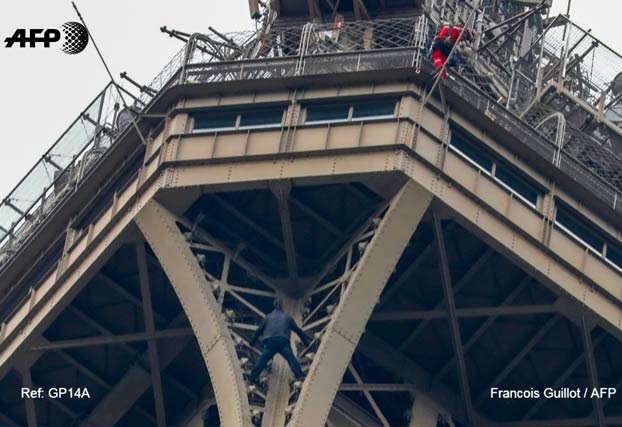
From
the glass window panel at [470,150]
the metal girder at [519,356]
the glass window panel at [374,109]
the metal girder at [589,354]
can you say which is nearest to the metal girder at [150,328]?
the glass window panel at [374,109]

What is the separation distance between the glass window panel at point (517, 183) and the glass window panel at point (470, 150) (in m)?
0.33

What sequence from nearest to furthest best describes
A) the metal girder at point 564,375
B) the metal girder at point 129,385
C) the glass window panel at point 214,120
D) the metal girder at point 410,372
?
the glass window panel at point 214,120
the metal girder at point 564,375
the metal girder at point 410,372
the metal girder at point 129,385

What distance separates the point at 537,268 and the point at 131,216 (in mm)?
10434

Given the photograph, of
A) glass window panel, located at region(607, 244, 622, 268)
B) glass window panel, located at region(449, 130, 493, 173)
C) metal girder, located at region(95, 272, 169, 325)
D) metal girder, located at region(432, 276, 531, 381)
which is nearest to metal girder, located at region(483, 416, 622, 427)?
metal girder, located at region(432, 276, 531, 381)

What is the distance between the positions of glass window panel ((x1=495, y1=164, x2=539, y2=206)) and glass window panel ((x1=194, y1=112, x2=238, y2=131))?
698 cm

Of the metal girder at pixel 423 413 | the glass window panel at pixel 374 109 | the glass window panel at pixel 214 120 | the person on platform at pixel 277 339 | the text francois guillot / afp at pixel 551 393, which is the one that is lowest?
the person on platform at pixel 277 339

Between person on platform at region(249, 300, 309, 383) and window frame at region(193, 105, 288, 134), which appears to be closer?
person on platform at region(249, 300, 309, 383)

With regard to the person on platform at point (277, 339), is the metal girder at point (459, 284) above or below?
above

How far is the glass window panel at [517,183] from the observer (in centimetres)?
5722

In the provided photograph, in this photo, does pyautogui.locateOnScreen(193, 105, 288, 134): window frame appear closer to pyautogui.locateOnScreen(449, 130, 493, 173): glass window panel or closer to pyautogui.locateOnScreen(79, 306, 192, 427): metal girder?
pyautogui.locateOnScreen(449, 130, 493, 173): glass window panel

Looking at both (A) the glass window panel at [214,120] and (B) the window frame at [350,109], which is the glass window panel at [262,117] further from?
(B) the window frame at [350,109]

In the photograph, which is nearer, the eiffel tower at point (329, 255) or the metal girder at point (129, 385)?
the eiffel tower at point (329, 255)

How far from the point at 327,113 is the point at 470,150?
3791 mm

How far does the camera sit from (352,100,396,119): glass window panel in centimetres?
5688
